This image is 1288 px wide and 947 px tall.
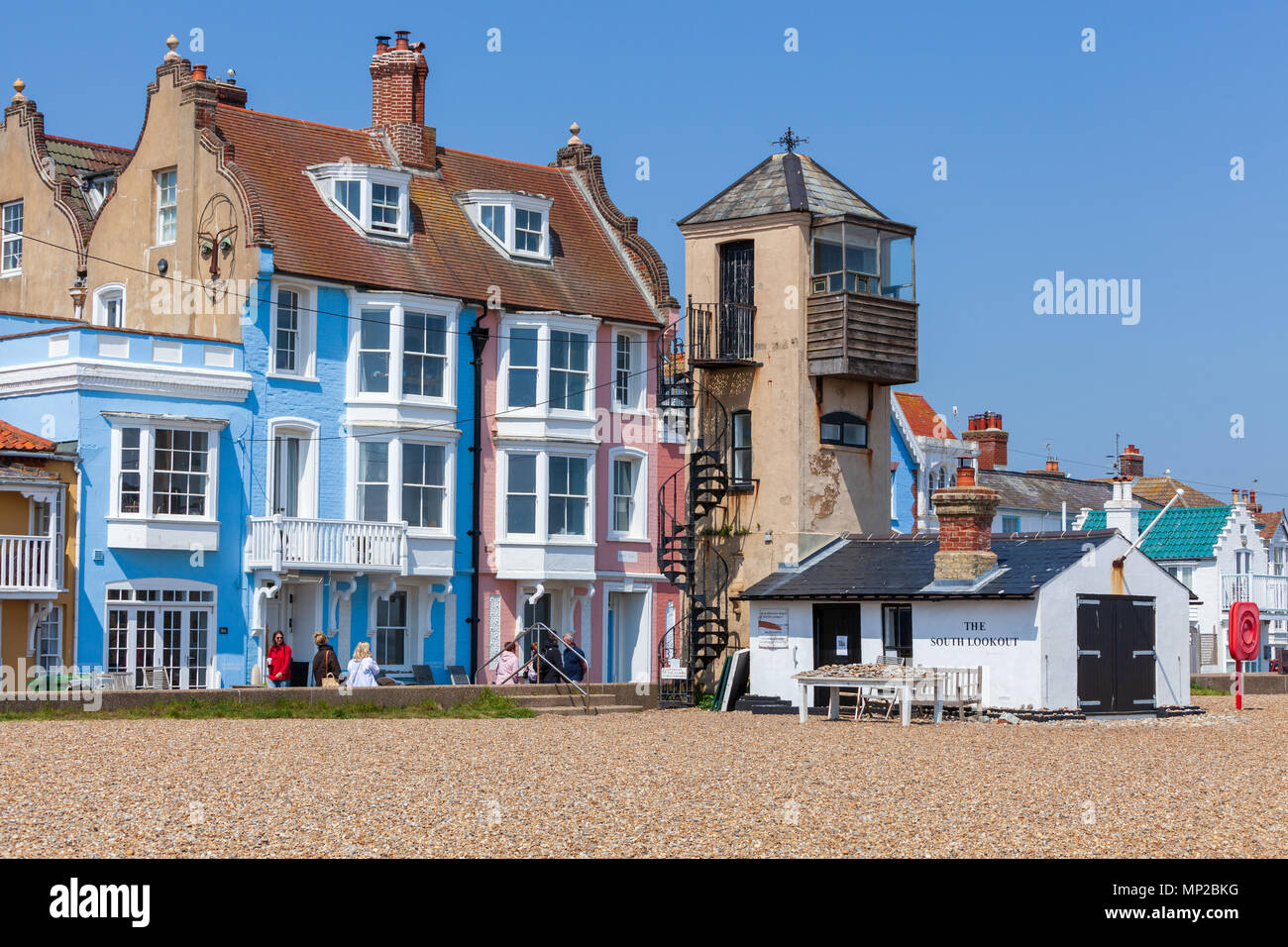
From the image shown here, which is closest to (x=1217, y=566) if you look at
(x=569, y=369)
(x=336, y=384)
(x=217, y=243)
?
(x=569, y=369)

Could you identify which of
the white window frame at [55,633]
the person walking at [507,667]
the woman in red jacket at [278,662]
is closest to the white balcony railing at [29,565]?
the white window frame at [55,633]

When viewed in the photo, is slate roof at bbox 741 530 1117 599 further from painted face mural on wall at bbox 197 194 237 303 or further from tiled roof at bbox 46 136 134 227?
tiled roof at bbox 46 136 134 227

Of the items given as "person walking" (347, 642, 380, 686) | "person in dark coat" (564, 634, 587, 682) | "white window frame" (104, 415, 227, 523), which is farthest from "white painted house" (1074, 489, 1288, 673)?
"white window frame" (104, 415, 227, 523)

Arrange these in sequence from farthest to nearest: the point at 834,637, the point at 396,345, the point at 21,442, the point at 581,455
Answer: the point at 581,455, the point at 396,345, the point at 834,637, the point at 21,442

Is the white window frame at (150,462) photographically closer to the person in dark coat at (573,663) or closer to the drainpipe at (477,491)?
the drainpipe at (477,491)

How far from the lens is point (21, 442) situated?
103 ft

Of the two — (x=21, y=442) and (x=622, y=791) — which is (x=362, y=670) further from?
(x=622, y=791)

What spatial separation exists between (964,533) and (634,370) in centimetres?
1176

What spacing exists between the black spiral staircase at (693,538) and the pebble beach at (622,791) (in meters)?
10.4

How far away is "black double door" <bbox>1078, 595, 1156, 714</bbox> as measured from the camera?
30.5 metres

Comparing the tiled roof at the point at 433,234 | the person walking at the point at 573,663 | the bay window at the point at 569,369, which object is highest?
the tiled roof at the point at 433,234

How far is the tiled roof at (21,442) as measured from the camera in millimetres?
31188

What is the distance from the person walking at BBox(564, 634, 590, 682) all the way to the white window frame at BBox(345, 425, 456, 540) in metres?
3.34
